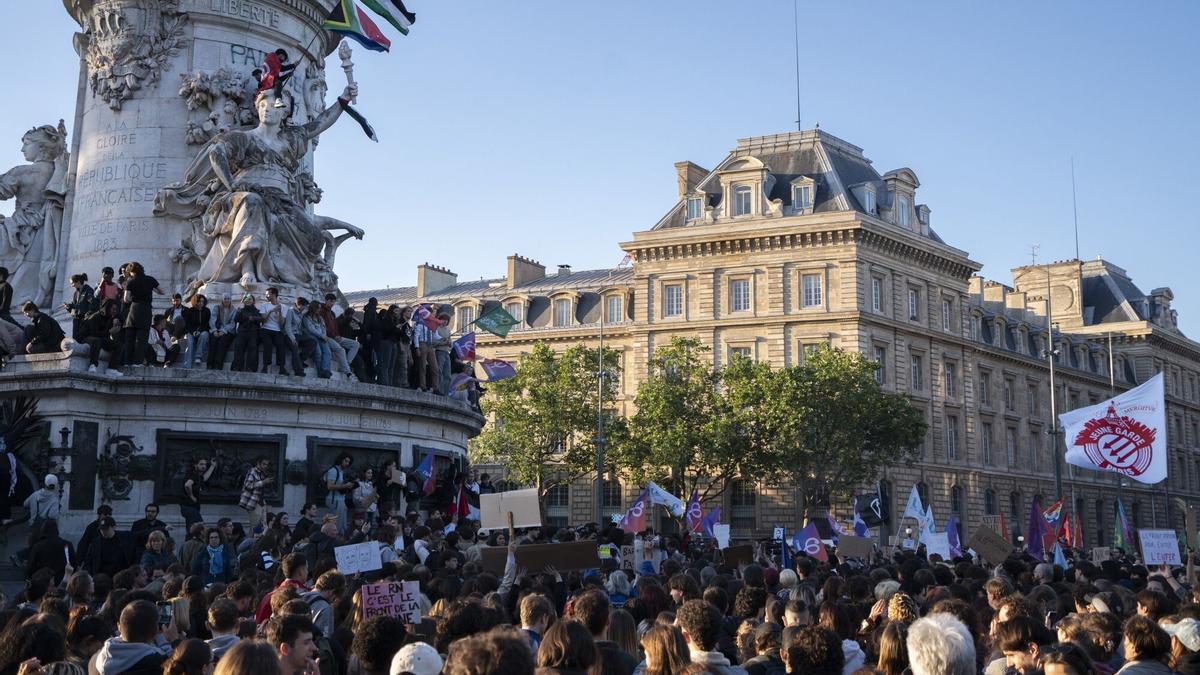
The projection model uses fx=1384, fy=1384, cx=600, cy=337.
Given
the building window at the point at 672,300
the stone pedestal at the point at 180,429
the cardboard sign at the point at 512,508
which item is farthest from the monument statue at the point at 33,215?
the building window at the point at 672,300

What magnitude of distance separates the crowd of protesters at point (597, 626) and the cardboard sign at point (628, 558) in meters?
2.93

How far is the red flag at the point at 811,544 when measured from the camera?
21372 millimetres

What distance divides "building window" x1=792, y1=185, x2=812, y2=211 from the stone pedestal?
47036 mm

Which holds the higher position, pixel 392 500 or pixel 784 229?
pixel 784 229

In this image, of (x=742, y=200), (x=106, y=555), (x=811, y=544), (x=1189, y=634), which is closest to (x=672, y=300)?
(x=742, y=200)

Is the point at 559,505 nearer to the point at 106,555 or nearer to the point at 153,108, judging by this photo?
the point at 153,108

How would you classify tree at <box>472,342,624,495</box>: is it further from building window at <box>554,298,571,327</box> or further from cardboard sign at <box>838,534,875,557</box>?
Result: cardboard sign at <box>838,534,875,557</box>

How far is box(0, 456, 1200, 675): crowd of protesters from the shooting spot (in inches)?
264

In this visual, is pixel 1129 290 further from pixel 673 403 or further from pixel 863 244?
pixel 673 403

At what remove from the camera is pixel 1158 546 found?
1769cm

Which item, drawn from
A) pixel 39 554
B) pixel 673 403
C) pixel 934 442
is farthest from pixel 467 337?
pixel 934 442

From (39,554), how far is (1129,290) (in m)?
92.8

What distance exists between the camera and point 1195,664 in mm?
8250

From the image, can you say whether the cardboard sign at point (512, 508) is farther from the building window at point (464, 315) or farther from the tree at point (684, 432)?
the building window at point (464, 315)
